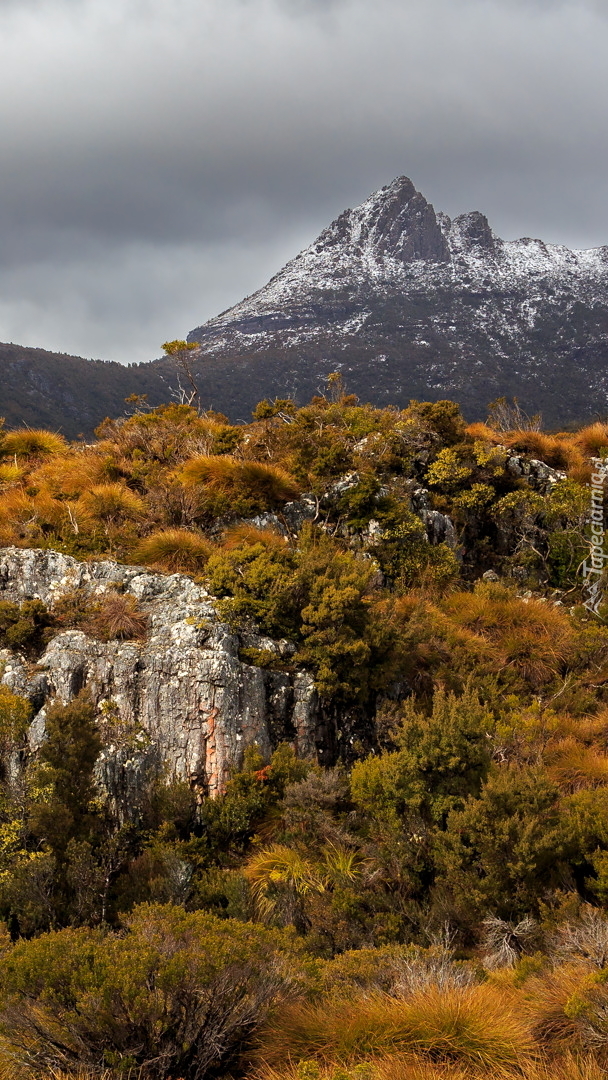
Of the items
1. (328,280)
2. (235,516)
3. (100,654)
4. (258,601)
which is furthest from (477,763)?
(328,280)

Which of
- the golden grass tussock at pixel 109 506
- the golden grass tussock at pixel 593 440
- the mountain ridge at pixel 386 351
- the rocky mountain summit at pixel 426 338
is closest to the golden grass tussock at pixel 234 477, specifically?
the golden grass tussock at pixel 109 506

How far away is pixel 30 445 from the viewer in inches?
699

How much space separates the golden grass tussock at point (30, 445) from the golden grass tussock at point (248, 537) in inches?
307

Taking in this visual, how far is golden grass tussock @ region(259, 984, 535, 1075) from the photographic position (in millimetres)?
4051

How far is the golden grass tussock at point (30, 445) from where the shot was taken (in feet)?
56.5

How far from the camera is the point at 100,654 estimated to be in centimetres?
927

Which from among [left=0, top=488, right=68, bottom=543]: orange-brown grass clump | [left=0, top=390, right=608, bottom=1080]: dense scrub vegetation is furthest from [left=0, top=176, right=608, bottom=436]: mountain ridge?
[left=0, top=488, right=68, bottom=543]: orange-brown grass clump

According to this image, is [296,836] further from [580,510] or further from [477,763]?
[580,510]

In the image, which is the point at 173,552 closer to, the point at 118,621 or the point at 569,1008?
the point at 118,621

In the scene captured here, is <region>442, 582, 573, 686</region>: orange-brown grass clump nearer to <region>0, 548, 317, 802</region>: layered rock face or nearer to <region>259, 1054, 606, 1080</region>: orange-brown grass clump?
<region>0, 548, 317, 802</region>: layered rock face

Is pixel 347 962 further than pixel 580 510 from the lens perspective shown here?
No

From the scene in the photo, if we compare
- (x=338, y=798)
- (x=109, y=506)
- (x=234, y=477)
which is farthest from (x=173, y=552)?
(x=338, y=798)

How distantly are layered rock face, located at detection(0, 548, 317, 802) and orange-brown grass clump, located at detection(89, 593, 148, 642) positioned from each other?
A: 146 millimetres

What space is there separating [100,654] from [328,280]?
202262 mm
